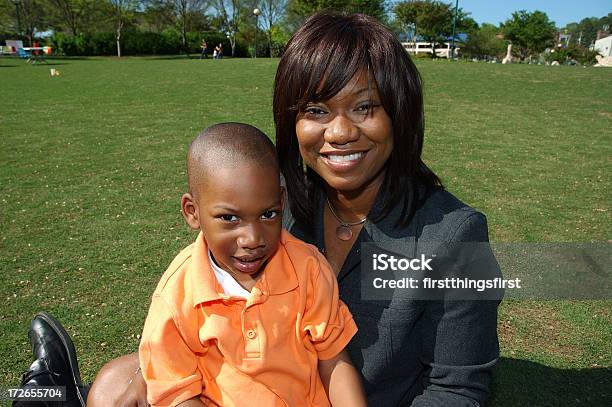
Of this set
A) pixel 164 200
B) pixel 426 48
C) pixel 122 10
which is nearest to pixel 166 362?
pixel 164 200

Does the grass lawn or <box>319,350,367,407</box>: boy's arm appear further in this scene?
the grass lawn

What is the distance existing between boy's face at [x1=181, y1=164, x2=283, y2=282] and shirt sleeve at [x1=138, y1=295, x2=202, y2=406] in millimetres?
289

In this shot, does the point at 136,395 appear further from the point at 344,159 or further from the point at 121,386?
the point at 344,159

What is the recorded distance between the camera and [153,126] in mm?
13227

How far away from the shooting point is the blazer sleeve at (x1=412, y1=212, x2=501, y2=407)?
1885 millimetres

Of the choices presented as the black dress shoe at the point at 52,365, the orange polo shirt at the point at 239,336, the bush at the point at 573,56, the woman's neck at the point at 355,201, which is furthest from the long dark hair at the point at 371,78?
the bush at the point at 573,56

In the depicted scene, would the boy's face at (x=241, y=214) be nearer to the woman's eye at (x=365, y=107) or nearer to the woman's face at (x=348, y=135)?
the woman's face at (x=348, y=135)

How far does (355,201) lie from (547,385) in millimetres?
2380

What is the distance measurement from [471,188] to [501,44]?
69.8 m

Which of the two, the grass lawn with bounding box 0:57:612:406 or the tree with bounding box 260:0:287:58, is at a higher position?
the tree with bounding box 260:0:287:58

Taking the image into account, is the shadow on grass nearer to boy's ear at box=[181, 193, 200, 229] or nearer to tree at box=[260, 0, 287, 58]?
boy's ear at box=[181, 193, 200, 229]

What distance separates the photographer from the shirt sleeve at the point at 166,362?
181cm

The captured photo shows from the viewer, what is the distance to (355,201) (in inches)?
93.9

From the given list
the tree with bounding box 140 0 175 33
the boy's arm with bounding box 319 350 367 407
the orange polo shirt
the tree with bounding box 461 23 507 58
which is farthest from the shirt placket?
the tree with bounding box 461 23 507 58
